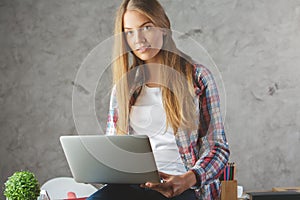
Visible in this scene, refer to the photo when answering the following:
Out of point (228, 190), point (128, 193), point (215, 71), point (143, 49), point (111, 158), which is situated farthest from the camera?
point (215, 71)

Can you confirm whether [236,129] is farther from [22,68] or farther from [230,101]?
[22,68]

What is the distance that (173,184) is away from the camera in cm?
156

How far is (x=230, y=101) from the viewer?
10.0ft

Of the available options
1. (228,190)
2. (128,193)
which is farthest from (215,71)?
(128,193)

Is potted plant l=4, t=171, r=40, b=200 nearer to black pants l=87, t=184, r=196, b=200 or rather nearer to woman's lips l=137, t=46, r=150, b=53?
black pants l=87, t=184, r=196, b=200

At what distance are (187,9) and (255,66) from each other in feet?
1.75

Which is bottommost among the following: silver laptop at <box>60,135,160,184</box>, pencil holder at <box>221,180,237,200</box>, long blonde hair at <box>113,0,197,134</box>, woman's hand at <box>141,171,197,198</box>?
pencil holder at <box>221,180,237,200</box>

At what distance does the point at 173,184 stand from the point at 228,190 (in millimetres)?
705

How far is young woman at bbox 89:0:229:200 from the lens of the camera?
1700mm

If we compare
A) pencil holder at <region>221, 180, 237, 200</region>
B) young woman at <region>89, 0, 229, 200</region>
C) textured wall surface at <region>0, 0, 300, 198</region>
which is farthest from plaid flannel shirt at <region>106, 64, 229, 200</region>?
textured wall surface at <region>0, 0, 300, 198</region>

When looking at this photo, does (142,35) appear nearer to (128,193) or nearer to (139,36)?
(139,36)

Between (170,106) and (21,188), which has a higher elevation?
(170,106)

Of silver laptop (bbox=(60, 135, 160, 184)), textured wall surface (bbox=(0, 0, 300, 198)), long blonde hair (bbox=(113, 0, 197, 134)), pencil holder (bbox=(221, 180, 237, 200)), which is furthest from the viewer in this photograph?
textured wall surface (bbox=(0, 0, 300, 198))

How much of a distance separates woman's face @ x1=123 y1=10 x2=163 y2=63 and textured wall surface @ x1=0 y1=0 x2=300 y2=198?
114cm
